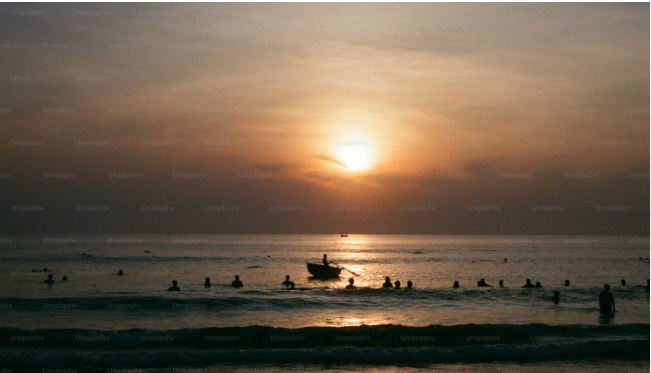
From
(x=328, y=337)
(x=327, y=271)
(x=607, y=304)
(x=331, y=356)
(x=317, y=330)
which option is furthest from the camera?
(x=327, y=271)

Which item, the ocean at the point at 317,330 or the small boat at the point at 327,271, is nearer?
the ocean at the point at 317,330

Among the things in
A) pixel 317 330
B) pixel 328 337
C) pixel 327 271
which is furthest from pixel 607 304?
pixel 327 271

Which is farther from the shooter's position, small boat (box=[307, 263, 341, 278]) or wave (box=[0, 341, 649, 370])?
small boat (box=[307, 263, 341, 278])

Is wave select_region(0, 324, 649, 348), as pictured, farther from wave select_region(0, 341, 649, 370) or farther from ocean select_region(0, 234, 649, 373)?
wave select_region(0, 341, 649, 370)

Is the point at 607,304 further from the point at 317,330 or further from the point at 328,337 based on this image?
the point at 317,330

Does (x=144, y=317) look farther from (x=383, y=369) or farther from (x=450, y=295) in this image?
(x=450, y=295)

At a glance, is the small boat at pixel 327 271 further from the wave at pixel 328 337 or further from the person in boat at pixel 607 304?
the wave at pixel 328 337

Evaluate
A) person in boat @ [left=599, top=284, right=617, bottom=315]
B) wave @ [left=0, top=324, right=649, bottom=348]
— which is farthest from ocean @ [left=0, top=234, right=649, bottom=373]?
person in boat @ [left=599, top=284, right=617, bottom=315]

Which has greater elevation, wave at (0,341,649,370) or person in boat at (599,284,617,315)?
person in boat at (599,284,617,315)

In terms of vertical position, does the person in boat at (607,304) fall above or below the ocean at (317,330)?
above

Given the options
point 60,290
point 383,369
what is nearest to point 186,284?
point 60,290

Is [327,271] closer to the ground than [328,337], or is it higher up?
higher up

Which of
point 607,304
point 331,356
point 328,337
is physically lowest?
point 328,337

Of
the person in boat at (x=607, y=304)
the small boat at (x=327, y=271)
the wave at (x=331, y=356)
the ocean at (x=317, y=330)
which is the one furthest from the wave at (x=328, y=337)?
the small boat at (x=327, y=271)
